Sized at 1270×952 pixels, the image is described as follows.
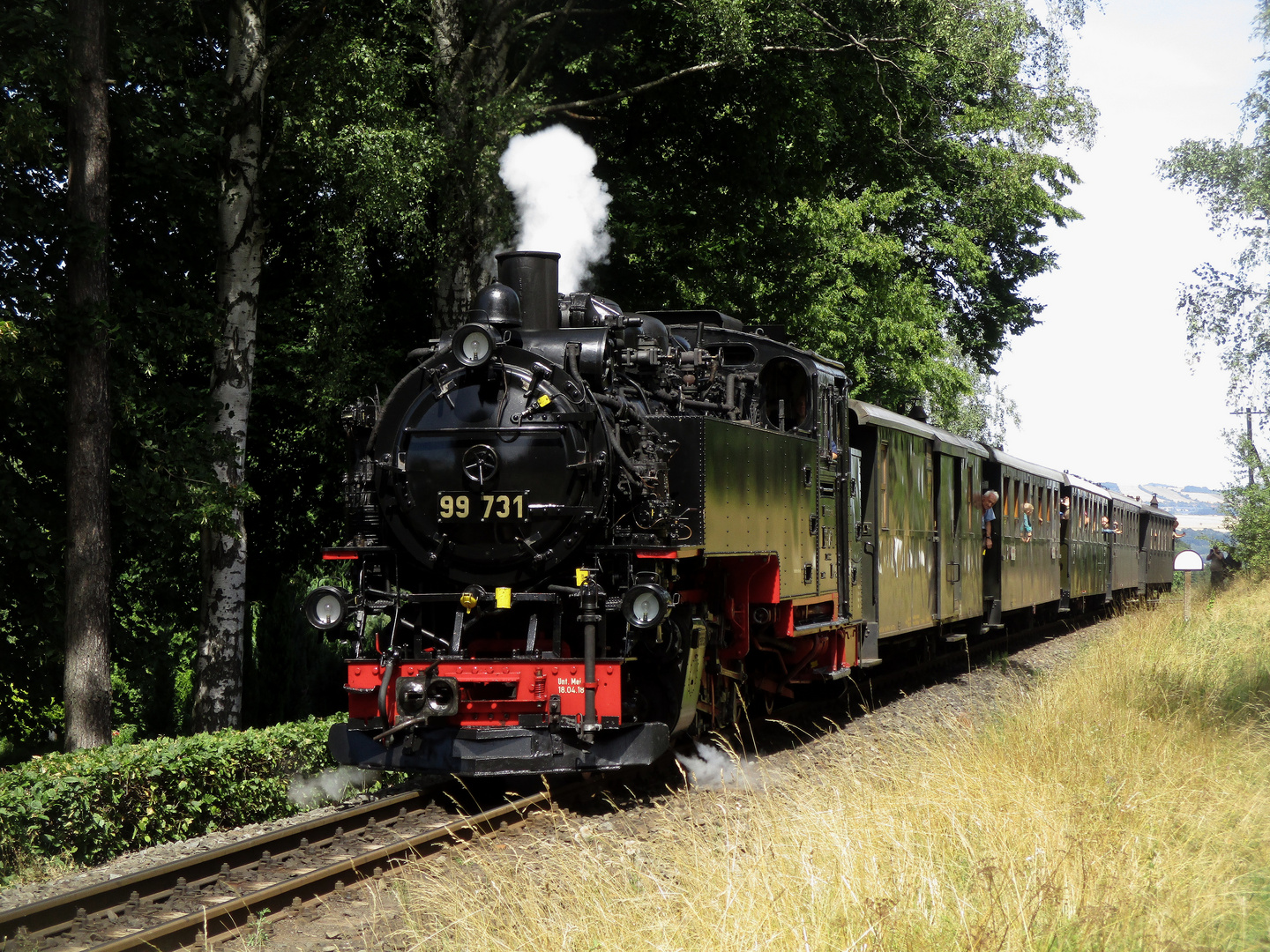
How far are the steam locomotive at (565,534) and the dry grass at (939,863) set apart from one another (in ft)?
2.80

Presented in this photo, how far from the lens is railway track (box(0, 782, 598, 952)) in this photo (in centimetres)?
509

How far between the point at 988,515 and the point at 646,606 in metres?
11.2

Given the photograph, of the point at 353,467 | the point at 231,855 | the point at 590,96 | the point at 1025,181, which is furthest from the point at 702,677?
the point at 1025,181

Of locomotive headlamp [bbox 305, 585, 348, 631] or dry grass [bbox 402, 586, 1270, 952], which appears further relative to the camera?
locomotive headlamp [bbox 305, 585, 348, 631]

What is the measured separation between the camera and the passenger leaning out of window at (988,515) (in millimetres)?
17234

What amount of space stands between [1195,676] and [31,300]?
381 inches

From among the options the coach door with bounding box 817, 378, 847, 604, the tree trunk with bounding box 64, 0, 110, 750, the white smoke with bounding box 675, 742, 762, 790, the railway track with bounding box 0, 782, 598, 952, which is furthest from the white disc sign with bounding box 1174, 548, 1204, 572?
the tree trunk with bounding box 64, 0, 110, 750

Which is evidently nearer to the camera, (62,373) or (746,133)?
(62,373)

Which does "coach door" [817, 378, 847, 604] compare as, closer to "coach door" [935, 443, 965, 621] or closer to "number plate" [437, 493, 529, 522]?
"number plate" [437, 493, 529, 522]

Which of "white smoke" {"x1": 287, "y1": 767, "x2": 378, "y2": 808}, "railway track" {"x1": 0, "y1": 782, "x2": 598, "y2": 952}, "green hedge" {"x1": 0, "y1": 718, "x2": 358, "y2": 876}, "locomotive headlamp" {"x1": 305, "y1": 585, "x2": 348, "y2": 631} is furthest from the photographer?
"white smoke" {"x1": 287, "y1": 767, "x2": 378, "y2": 808}

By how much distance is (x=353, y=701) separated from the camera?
7891 millimetres

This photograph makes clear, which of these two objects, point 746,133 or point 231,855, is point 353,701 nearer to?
point 231,855

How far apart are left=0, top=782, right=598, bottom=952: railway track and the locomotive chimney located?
325 centimetres

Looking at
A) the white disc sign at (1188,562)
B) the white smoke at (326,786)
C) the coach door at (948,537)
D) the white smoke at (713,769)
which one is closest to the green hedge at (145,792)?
the white smoke at (326,786)
